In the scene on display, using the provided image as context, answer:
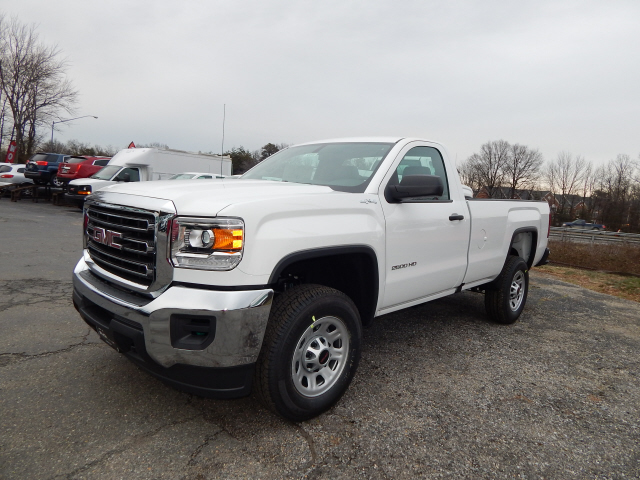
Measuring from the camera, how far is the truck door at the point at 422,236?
10.5 ft

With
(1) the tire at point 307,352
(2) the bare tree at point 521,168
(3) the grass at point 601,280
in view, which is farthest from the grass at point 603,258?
(2) the bare tree at point 521,168

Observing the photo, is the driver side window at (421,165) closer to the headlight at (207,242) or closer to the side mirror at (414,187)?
the side mirror at (414,187)

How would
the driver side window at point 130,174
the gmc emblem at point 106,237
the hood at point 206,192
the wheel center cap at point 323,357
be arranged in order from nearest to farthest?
the hood at point 206,192 < the gmc emblem at point 106,237 < the wheel center cap at point 323,357 < the driver side window at point 130,174

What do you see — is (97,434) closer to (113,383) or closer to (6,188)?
(113,383)

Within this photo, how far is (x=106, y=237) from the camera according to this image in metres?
2.69

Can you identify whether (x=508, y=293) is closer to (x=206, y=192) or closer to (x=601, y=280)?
(x=206, y=192)

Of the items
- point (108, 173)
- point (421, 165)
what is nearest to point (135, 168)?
point (108, 173)

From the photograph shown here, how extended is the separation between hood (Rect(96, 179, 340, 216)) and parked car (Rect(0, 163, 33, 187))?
22.5m

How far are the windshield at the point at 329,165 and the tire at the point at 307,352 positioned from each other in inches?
35.8

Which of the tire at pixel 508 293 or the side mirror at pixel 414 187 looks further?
the tire at pixel 508 293

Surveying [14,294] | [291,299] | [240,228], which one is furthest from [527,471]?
[14,294]

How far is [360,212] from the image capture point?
9.57 feet

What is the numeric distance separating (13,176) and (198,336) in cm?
2407

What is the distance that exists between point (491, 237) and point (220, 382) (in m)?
3.27
